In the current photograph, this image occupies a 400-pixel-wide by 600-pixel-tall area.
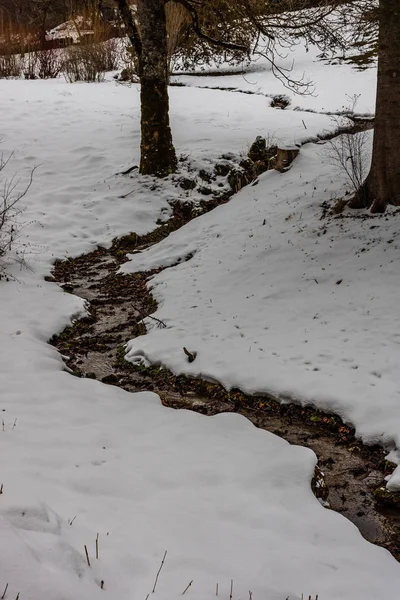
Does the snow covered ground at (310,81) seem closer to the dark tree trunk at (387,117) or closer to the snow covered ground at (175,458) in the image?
the snow covered ground at (175,458)

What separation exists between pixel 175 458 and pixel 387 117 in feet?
15.4

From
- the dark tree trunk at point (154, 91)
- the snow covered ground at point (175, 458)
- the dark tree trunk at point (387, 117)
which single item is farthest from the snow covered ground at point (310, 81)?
the dark tree trunk at point (387, 117)

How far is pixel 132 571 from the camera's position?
229cm

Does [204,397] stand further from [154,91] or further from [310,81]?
[310,81]

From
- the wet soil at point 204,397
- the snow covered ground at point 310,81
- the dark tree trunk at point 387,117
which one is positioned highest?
the snow covered ground at point 310,81

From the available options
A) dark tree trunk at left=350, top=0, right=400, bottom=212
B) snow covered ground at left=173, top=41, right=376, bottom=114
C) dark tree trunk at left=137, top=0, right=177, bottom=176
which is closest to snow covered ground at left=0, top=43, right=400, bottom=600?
dark tree trunk at left=350, top=0, right=400, bottom=212

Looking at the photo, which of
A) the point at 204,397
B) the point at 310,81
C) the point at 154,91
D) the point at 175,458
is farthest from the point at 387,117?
the point at 310,81

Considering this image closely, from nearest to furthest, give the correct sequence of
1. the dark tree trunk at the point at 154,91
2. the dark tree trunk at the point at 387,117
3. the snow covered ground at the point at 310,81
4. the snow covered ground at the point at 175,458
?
the snow covered ground at the point at 175,458
the dark tree trunk at the point at 387,117
the dark tree trunk at the point at 154,91
the snow covered ground at the point at 310,81

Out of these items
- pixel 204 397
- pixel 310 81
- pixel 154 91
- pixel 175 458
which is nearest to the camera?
pixel 175 458

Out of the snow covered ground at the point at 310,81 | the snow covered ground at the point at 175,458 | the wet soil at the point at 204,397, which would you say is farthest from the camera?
the snow covered ground at the point at 310,81

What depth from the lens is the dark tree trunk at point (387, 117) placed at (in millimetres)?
5840

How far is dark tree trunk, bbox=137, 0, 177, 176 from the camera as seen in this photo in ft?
28.8

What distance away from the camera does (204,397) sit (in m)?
4.58

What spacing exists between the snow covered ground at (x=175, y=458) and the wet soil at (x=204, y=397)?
206 millimetres
